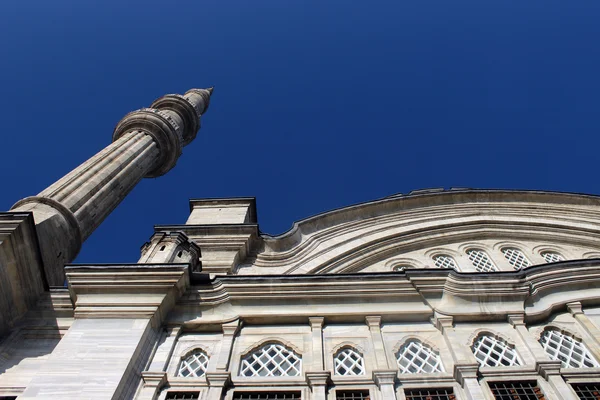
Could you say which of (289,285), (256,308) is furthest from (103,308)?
(289,285)

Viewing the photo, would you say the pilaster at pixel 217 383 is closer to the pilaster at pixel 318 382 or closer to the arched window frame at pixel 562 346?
the pilaster at pixel 318 382

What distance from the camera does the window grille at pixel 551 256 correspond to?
11.2 meters

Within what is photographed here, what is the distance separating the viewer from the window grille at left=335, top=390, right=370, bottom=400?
5852 millimetres

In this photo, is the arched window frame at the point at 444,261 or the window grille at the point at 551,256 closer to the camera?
the arched window frame at the point at 444,261

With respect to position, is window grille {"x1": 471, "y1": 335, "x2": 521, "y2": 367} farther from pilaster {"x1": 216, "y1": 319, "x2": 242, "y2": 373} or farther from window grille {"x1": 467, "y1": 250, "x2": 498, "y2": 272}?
window grille {"x1": 467, "y1": 250, "x2": 498, "y2": 272}

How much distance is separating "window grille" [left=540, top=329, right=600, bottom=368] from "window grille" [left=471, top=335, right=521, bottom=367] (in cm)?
50

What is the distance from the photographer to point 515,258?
11398 mm

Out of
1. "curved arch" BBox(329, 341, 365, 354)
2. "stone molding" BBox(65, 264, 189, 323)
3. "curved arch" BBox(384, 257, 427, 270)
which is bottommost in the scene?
"curved arch" BBox(329, 341, 365, 354)

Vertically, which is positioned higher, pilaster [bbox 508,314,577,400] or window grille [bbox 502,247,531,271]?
window grille [bbox 502,247,531,271]

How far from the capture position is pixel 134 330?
21.0 feet

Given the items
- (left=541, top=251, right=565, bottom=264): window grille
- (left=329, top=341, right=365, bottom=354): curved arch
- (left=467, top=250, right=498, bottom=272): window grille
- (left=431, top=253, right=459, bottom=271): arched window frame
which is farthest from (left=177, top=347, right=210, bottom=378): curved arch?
(left=541, top=251, right=565, bottom=264): window grille

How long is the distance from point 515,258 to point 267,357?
7197 millimetres

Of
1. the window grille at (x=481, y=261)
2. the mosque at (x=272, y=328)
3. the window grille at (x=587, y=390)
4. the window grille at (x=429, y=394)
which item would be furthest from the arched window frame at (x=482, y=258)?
the window grille at (x=429, y=394)

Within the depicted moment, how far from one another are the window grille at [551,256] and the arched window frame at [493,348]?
5381 millimetres
